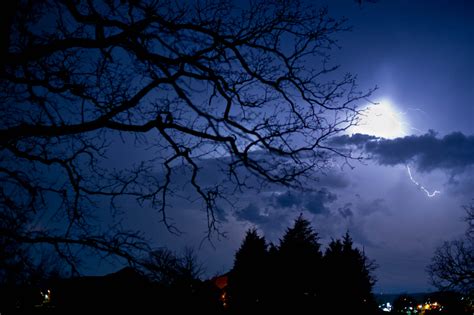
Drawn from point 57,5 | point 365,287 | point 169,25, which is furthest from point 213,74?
point 365,287

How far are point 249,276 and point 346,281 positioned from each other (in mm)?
9882

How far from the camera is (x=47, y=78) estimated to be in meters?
5.63

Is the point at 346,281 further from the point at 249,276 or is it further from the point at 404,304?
the point at 404,304

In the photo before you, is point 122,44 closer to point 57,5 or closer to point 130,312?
point 57,5

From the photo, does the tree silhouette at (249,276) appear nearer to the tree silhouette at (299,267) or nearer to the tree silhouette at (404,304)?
the tree silhouette at (299,267)

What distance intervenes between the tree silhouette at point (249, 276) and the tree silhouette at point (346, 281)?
251 inches

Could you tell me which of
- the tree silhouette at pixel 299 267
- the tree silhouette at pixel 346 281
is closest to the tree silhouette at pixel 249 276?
the tree silhouette at pixel 299 267

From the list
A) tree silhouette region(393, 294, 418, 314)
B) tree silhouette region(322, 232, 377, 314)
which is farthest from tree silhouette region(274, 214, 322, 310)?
tree silhouette region(393, 294, 418, 314)

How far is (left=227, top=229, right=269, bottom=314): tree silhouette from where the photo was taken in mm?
28828

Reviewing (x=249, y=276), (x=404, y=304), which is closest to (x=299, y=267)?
(x=249, y=276)

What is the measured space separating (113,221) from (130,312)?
10.1 metres

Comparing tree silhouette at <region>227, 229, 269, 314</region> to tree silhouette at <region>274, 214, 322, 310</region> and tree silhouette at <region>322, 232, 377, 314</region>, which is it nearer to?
tree silhouette at <region>274, 214, 322, 310</region>

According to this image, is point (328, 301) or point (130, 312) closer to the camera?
point (130, 312)

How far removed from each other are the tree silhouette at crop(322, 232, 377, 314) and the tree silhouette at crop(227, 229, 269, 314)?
6.37m
